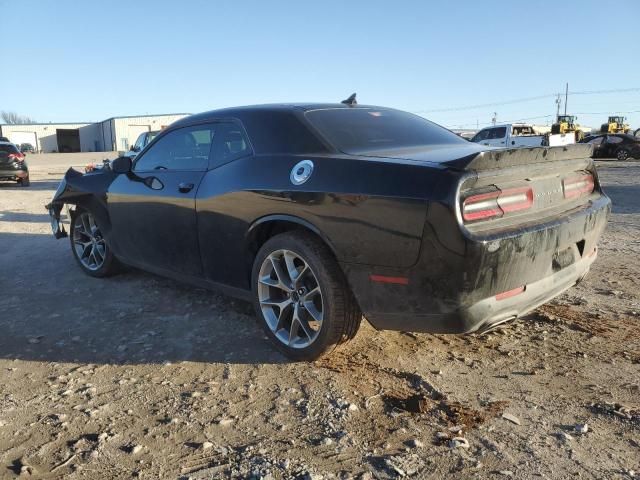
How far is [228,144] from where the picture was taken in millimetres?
3721

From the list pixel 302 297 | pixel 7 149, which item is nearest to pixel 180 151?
pixel 302 297

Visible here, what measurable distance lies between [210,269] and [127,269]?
197 centimetres

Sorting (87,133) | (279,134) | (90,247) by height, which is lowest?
(90,247)

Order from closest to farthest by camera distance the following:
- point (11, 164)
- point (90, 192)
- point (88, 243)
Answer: point (90, 192) → point (88, 243) → point (11, 164)

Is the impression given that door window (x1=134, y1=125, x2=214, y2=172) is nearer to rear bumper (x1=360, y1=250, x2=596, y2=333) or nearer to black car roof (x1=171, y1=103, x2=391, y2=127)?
black car roof (x1=171, y1=103, x2=391, y2=127)

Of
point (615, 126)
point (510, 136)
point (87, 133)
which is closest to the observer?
point (510, 136)

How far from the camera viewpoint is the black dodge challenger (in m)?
2.59

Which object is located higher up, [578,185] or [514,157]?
[514,157]

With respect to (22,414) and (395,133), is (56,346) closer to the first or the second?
(22,414)

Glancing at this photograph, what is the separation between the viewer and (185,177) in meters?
3.94

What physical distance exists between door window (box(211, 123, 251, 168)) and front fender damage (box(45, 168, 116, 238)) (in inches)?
61.5

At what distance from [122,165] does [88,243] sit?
3.96 feet

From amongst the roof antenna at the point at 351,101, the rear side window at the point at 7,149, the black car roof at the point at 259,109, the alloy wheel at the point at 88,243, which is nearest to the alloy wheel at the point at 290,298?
the black car roof at the point at 259,109

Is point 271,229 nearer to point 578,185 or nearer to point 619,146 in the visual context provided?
point 578,185
